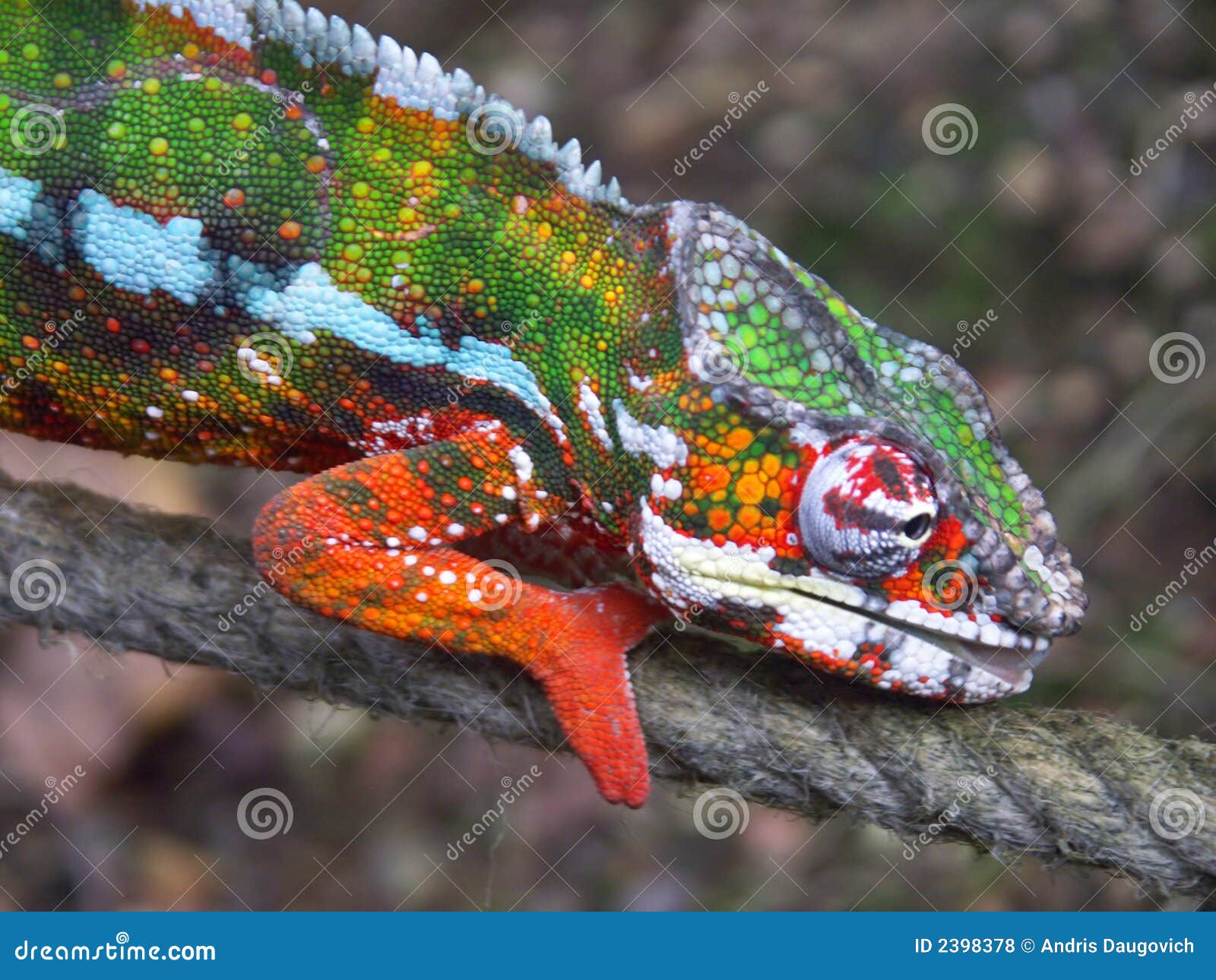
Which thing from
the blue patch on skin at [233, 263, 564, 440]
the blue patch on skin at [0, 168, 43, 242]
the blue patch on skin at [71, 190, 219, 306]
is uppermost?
the blue patch on skin at [233, 263, 564, 440]

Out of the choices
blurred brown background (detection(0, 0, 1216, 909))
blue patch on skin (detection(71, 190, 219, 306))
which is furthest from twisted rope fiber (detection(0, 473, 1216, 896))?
blurred brown background (detection(0, 0, 1216, 909))

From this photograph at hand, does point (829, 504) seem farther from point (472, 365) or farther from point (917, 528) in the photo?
point (472, 365)

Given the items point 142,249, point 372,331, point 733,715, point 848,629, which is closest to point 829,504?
point 848,629

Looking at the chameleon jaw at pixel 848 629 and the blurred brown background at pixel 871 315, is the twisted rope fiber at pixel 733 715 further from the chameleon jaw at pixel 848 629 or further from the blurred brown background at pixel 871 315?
the blurred brown background at pixel 871 315

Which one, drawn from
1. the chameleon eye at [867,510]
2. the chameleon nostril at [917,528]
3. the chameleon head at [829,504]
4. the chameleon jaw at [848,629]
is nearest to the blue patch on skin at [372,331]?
the chameleon head at [829,504]

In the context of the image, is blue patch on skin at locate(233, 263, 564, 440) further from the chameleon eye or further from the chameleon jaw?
the chameleon eye

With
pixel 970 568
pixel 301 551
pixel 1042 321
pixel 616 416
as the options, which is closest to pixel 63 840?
pixel 301 551
